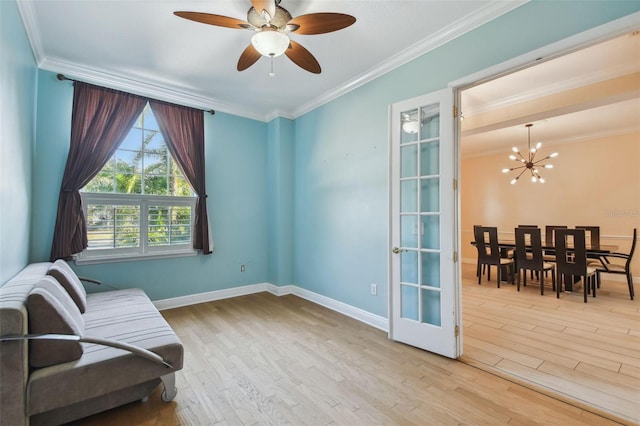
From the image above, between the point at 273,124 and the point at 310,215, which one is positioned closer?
the point at 310,215

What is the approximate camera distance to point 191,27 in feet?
8.45

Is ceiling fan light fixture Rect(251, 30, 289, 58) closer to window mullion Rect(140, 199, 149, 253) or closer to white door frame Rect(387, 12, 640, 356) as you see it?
white door frame Rect(387, 12, 640, 356)

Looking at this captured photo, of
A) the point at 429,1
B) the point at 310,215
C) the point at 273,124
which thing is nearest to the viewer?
the point at 429,1

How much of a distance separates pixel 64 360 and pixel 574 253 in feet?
19.4

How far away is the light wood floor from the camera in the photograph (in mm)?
1802

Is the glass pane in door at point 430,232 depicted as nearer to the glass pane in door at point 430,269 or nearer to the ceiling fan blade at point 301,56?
the glass pane in door at point 430,269

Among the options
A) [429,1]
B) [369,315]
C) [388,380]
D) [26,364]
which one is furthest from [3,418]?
[429,1]

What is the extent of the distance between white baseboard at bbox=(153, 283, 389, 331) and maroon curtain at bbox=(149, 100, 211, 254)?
2.29 ft

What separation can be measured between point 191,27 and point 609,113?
618 centimetres

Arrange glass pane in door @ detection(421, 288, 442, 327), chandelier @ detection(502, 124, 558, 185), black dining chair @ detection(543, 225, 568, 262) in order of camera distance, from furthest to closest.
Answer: chandelier @ detection(502, 124, 558, 185) → black dining chair @ detection(543, 225, 568, 262) → glass pane in door @ detection(421, 288, 442, 327)

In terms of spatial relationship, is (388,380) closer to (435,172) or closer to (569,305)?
(435,172)

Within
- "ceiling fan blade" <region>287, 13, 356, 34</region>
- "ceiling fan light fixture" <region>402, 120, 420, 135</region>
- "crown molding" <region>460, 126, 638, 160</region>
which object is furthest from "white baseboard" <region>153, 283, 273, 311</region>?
"crown molding" <region>460, 126, 638, 160</region>

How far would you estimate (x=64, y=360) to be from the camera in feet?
5.38

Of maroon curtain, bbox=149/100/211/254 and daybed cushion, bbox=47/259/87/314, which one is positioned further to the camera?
maroon curtain, bbox=149/100/211/254
